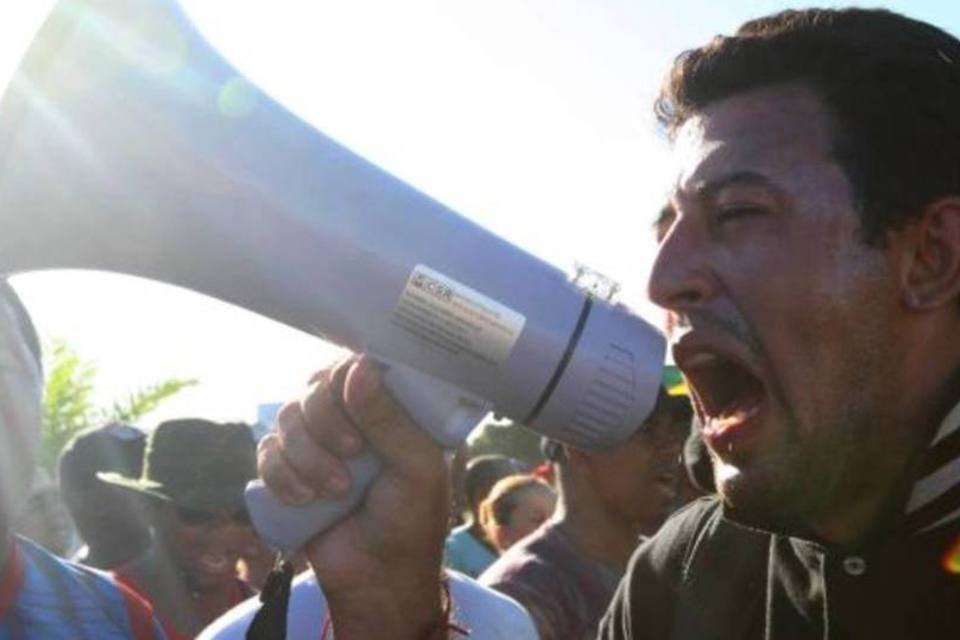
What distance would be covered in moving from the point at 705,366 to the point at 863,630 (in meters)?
0.46

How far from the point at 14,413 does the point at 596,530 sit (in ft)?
6.70

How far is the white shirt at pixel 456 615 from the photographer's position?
2660 mm

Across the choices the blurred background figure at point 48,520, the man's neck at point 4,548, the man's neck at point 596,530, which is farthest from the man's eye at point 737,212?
the blurred background figure at point 48,520

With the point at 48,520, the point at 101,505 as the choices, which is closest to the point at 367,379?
the point at 101,505

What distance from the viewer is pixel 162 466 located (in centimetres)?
513

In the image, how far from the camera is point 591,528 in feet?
13.7

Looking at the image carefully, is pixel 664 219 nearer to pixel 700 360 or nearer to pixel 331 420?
pixel 700 360

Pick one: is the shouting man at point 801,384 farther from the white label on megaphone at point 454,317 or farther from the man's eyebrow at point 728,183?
the white label on megaphone at point 454,317

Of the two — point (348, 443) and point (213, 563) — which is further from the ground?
point (348, 443)

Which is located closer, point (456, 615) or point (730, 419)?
point (730, 419)

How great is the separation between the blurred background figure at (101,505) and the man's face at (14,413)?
2638 millimetres

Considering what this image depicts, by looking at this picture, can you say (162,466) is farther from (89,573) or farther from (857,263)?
(857,263)

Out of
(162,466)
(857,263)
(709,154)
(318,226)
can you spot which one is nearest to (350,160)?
(318,226)

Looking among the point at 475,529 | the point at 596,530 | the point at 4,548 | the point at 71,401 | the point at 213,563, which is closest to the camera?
the point at 4,548
